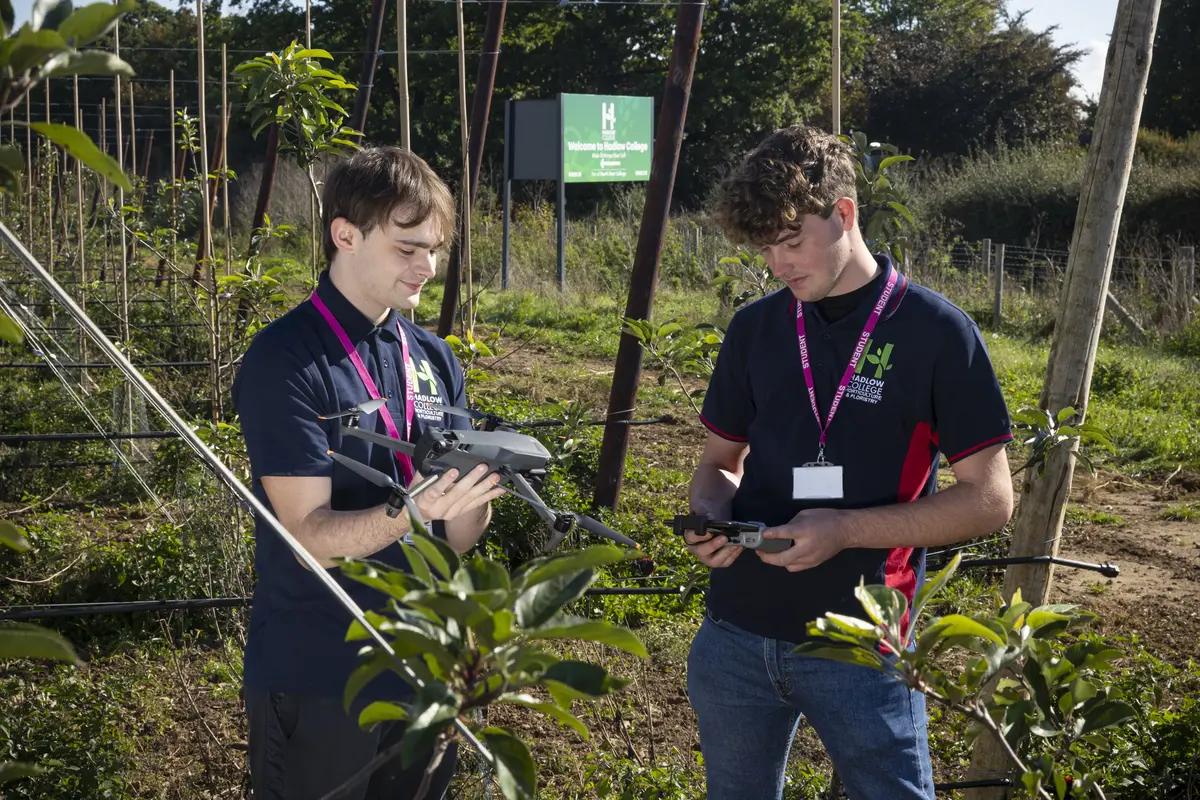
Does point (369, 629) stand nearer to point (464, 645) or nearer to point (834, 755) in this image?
point (464, 645)

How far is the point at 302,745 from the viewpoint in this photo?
1.86 m

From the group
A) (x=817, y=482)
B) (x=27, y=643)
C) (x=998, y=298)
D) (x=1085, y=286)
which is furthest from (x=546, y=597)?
(x=998, y=298)

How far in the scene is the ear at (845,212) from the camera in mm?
1910

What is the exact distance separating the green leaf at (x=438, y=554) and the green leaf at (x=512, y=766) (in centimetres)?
15

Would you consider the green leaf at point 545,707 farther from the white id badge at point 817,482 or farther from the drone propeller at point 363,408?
the white id badge at point 817,482

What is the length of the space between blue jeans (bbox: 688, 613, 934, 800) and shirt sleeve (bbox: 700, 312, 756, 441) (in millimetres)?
338

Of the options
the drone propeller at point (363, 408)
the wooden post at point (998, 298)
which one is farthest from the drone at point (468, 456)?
the wooden post at point (998, 298)

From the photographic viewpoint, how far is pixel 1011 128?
28266 millimetres

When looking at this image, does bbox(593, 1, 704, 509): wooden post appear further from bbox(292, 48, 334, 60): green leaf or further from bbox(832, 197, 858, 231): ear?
bbox(832, 197, 858, 231): ear

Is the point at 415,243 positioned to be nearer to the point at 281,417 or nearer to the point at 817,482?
the point at 281,417

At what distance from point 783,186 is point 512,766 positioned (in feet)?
3.72

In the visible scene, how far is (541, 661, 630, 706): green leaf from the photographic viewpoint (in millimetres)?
991

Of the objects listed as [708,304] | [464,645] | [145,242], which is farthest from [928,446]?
[708,304]

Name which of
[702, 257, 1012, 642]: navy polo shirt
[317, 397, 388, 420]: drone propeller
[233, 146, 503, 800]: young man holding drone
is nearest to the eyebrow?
[233, 146, 503, 800]: young man holding drone
